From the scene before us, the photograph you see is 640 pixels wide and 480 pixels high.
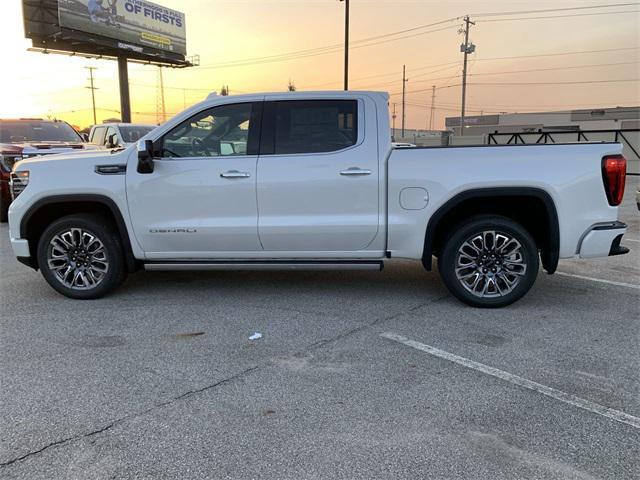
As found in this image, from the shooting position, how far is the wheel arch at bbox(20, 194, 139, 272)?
4.98m

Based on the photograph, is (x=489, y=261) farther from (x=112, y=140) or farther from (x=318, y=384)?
(x=112, y=140)

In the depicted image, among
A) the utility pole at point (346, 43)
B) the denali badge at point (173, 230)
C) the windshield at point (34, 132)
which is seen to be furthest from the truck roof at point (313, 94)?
the utility pole at point (346, 43)

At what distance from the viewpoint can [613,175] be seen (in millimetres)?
4516

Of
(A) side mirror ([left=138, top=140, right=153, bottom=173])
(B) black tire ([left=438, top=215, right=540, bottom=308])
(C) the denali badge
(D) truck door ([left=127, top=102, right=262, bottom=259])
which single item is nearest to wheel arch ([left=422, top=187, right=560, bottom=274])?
(B) black tire ([left=438, top=215, right=540, bottom=308])

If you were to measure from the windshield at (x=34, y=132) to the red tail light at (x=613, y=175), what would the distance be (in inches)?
437

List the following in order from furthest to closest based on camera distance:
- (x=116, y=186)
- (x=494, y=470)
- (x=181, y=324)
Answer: (x=116, y=186) < (x=181, y=324) < (x=494, y=470)

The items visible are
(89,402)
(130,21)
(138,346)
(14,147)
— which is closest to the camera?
(89,402)

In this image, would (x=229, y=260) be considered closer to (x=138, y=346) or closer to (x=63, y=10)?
(x=138, y=346)

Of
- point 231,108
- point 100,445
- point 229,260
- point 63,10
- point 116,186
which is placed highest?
point 63,10

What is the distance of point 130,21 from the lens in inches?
1762

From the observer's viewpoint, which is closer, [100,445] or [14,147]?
[100,445]

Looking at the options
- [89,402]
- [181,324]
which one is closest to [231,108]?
[181,324]

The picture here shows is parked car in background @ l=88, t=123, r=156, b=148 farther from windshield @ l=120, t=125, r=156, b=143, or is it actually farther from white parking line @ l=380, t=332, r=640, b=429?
white parking line @ l=380, t=332, r=640, b=429

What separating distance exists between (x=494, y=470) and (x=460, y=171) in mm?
2820
